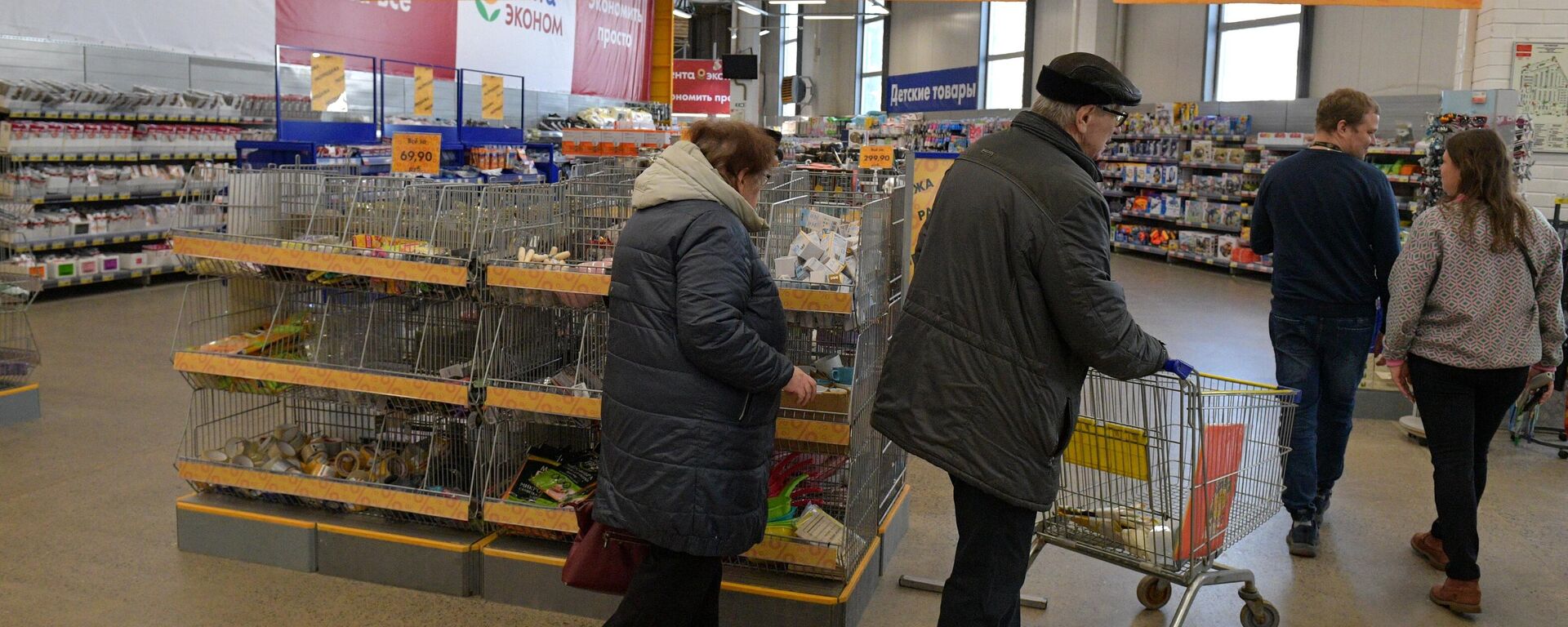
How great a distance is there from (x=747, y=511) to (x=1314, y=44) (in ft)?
44.7

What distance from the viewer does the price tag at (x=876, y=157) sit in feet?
25.1

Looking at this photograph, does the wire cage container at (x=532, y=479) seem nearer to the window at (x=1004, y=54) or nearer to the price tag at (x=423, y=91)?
the price tag at (x=423, y=91)

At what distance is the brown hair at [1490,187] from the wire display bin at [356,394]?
3.00m

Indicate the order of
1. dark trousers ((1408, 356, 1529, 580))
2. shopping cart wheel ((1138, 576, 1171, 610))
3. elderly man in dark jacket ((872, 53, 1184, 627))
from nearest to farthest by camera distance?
1. elderly man in dark jacket ((872, 53, 1184, 627))
2. dark trousers ((1408, 356, 1529, 580))
3. shopping cart wheel ((1138, 576, 1171, 610))

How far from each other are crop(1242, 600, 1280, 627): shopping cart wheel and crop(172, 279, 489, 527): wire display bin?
7.66 feet

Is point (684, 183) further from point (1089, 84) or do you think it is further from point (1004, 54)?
point (1004, 54)

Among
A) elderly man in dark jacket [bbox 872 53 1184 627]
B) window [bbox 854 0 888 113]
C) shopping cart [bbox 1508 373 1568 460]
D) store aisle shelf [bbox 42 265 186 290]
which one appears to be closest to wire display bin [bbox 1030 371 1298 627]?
elderly man in dark jacket [bbox 872 53 1184 627]

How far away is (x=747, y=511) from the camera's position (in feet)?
8.36

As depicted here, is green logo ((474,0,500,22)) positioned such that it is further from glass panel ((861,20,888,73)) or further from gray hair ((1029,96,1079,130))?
glass panel ((861,20,888,73))

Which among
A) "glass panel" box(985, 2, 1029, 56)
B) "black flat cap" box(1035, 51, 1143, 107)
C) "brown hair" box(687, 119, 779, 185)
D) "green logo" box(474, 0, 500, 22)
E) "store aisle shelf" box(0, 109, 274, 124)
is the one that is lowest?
"brown hair" box(687, 119, 779, 185)

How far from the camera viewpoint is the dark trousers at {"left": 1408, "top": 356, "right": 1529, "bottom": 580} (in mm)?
3318

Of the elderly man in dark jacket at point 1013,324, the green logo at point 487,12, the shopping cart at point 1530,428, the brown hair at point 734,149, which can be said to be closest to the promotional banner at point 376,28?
the green logo at point 487,12

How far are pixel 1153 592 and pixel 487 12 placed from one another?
10.8 metres

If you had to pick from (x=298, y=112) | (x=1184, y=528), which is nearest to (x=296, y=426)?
(x=1184, y=528)
